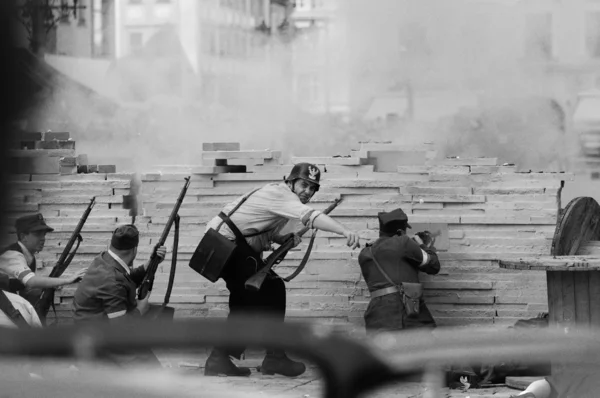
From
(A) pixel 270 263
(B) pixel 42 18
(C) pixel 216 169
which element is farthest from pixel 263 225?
(B) pixel 42 18

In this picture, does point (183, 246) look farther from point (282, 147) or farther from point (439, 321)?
point (439, 321)

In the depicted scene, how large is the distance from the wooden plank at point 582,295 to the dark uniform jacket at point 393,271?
3.32 ft

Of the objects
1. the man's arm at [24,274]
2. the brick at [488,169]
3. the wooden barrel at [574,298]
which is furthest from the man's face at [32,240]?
the wooden barrel at [574,298]

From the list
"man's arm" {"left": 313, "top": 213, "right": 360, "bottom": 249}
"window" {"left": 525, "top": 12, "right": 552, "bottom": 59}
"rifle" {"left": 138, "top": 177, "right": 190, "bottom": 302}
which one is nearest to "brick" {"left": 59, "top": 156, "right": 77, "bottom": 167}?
"rifle" {"left": 138, "top": 177, "right": 190, "bottom": 302}

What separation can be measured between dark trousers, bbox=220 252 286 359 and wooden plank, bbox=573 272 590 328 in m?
1.69

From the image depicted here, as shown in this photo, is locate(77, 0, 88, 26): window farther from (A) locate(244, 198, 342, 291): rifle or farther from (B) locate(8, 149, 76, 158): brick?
(A) locate(244, 198, 342, 291): rifle

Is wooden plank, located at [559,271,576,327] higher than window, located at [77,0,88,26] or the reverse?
the reverse

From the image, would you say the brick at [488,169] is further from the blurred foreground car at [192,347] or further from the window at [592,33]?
the blurred foreground car at [192,347]

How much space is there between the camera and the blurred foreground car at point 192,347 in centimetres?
169

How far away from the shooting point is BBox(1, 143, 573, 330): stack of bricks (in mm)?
7742

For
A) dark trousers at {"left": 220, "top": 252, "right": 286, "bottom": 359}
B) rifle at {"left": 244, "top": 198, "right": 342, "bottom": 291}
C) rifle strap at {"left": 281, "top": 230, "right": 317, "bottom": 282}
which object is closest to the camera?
rifle at {"left": 244, "top": 198, "right": 342, "bottom": 291}

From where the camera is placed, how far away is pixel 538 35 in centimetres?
843

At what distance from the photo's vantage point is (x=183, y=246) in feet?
26.6

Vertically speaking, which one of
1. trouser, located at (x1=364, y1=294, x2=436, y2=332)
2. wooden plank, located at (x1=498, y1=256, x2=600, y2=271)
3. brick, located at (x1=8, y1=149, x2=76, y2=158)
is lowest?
trouser, located at (x1=364, y1=294, x2=436, y2=332)
